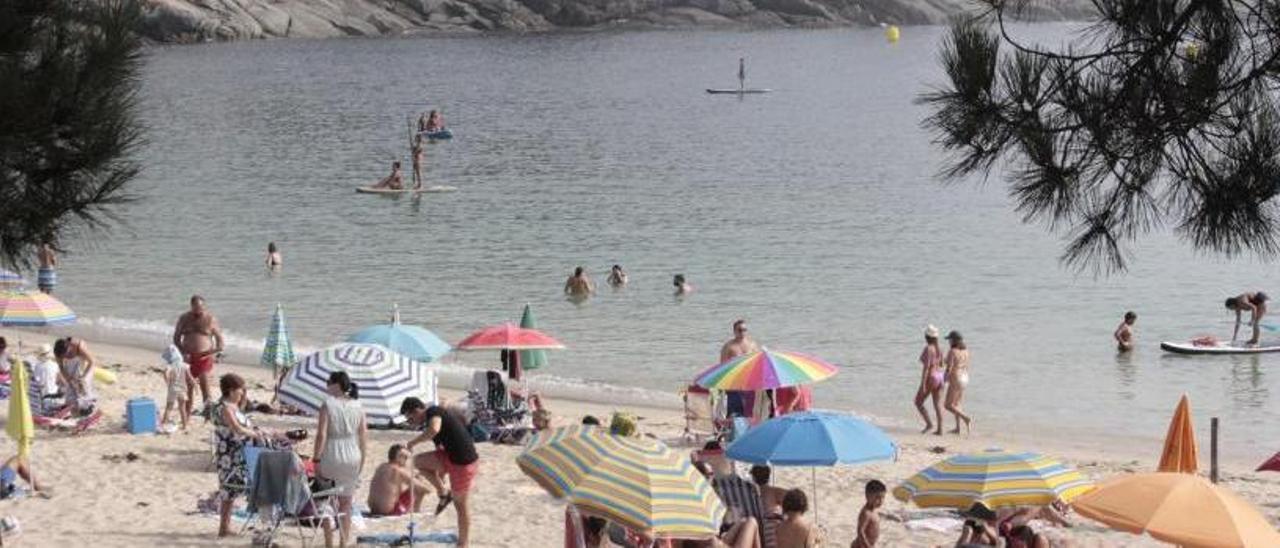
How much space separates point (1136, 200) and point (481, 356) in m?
19.6

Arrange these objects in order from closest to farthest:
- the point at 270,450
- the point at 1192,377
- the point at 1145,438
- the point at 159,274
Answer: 1. the point at 270,450
2. the point at 1145,438
3. the point at 1192,377
4. the point at 159,274

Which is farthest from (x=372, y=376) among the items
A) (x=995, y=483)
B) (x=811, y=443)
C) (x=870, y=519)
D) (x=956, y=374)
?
(x=956, y=374)

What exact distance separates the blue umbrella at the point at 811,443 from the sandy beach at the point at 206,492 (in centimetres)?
82

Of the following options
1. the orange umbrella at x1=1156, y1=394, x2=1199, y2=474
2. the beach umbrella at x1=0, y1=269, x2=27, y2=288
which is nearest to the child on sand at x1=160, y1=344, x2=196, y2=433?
the beach umbrella at x1=0, y1=269, x2=27, y2=288

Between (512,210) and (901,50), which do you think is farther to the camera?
(901,50)

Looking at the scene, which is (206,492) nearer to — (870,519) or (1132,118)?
(870,519)

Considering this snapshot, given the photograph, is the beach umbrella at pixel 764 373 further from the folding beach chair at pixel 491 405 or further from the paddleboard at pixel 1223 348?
the paddleboard at pixel 1223 348

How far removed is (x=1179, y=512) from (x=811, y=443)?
320 cm

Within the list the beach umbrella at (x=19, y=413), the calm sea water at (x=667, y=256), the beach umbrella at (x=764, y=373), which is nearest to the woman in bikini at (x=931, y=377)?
the calm sea water at (x=667, y=256)

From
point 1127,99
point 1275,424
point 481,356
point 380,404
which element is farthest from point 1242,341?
point 1127,99

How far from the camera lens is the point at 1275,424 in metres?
23.8

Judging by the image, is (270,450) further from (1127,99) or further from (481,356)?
(481,356)

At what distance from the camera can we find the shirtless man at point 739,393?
1916cm

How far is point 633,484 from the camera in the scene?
11.6 metres
